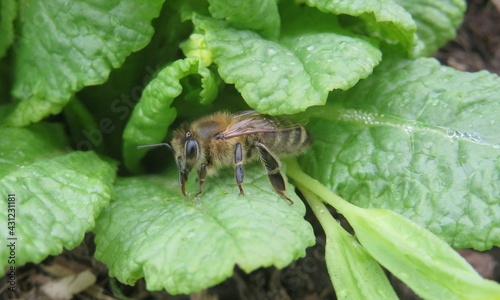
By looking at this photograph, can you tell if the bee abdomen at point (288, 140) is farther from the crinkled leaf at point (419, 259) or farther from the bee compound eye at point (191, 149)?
the crinkled leaf at point (419, 259)

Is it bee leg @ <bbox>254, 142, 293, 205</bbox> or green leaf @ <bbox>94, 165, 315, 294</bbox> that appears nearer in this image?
green leaf @ <bbox>94, 165, 315, 294</bbox>

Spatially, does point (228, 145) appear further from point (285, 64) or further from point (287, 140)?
point (285, 64)

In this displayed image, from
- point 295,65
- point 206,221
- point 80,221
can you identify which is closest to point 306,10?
point 295,65

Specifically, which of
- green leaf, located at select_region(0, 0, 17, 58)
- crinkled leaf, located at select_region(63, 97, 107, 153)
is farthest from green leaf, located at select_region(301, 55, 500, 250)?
green leaf, located at select_region(0, 0, 17, 58)

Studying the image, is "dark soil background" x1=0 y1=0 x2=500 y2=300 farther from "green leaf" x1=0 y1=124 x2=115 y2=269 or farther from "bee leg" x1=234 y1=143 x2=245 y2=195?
"bee leg" x1=234 y1=143 x2=245 y2=195

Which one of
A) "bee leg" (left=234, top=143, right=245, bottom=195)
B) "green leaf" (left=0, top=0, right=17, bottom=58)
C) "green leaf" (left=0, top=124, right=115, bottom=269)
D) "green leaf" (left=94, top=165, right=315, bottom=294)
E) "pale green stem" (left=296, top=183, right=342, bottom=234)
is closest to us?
"green leaf" (left=94, top=165, right=315, bottom=294)

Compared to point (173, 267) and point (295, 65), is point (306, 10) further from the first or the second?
point (173, 267)
